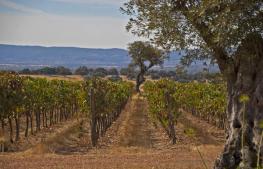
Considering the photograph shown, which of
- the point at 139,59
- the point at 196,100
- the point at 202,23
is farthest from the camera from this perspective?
the point at 139,59

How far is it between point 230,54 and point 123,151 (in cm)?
1169

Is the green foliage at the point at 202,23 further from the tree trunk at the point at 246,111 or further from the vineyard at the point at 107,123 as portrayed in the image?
the vineyard at the point at 107,123

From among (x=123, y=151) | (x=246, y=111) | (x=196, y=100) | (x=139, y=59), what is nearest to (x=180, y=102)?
(x=196, y=100)

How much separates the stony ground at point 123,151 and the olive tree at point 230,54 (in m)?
0.98

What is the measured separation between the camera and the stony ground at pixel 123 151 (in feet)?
57.1

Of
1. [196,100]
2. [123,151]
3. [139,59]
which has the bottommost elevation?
[123,151]

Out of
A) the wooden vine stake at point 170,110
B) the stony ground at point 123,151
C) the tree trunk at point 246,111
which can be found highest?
the tree trunk at point 246,111

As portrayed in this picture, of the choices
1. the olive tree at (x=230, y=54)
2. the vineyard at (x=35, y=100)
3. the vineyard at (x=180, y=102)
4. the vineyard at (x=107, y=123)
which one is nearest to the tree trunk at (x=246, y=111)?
the olive tree at (x=230, y=54)

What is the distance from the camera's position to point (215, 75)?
12.2 m

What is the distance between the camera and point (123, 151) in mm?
21656

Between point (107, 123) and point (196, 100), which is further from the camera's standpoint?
point (196, 100)

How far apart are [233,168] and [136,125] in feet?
86.8

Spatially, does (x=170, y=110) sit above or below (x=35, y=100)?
below

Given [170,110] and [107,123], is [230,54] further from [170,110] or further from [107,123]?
[107,123]
